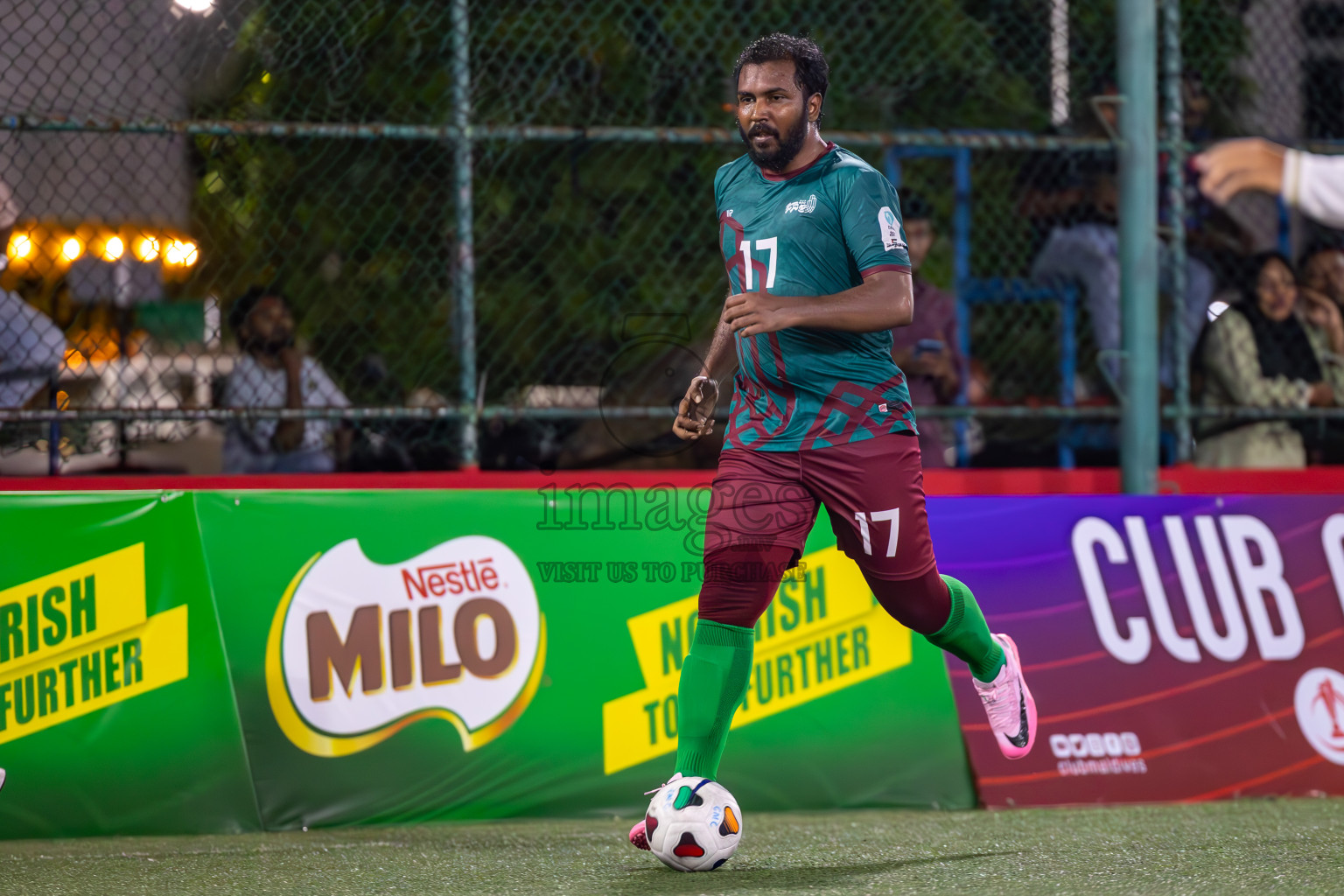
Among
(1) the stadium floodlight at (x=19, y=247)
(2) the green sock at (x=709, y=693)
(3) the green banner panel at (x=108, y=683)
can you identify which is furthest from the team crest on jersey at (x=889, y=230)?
(1) the stadium floodlight at (x=19, y=247)

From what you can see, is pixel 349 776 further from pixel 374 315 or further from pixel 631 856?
pixel 374 315

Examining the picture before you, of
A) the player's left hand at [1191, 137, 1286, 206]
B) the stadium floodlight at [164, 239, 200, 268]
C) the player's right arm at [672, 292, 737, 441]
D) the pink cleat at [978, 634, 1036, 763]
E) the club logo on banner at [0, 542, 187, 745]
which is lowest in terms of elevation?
the pink cleat at [978, 634, 1036, 763]

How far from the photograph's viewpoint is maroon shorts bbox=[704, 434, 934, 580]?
13.1 ft

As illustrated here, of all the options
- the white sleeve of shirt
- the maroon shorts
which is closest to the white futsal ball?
the maroon shorts

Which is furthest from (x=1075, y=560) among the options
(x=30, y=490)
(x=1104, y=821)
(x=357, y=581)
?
(x=30, y=490)

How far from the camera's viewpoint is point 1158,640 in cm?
524

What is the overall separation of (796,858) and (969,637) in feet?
2.62

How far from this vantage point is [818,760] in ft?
16.5

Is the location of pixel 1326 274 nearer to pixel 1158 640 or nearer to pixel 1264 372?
pixel 1264 372

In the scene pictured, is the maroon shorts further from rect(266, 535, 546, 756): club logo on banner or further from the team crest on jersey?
rect(266, 535, 546, 756): club logo on banner

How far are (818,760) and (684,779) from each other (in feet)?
Answer: 4.24

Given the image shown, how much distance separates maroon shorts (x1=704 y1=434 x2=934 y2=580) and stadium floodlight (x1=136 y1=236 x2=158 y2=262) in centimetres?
274

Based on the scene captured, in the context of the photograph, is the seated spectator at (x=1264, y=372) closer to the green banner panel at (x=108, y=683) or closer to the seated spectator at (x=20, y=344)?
the green banner panel at (x=108, y=683)

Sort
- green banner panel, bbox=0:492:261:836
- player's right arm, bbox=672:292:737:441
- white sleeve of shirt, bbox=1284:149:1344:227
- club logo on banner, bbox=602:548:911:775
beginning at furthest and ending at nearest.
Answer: club logo on banner, bbox=602:548:911:775
green banner panel, bbox=0:492:261:836
player's right arm, bbox=672:292:737:441
white sleeve of shirt, bbox=1284:149:1344:227
